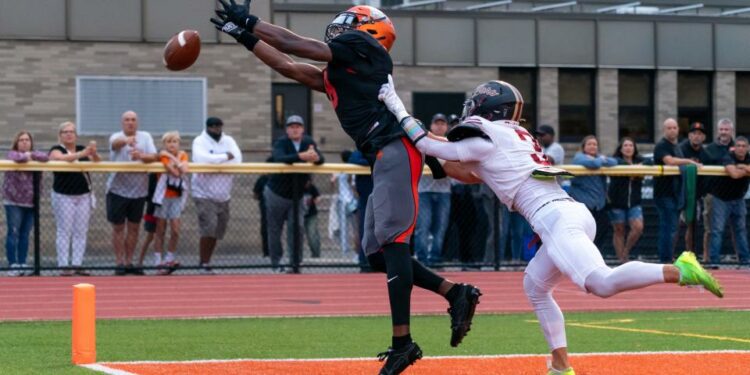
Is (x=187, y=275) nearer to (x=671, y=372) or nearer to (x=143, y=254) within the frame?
(x=143, y=254)

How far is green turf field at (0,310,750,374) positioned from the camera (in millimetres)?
9352

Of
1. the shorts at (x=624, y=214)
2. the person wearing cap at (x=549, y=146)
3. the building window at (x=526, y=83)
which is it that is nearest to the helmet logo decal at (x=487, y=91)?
the person wearing cap at (x=549, y=146)

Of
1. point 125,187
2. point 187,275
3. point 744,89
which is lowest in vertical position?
point 187,275

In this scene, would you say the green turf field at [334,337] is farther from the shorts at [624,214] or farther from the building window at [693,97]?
the building window at [693,97]

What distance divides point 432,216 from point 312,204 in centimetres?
169

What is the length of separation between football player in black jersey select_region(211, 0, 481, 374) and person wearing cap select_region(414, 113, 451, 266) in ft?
32.8

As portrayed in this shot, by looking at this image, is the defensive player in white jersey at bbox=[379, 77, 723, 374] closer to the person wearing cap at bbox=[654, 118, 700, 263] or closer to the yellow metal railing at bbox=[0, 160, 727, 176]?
the yellow metal railing at bbox=[0, 160, 727, 176]

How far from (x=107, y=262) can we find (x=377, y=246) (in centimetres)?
1016

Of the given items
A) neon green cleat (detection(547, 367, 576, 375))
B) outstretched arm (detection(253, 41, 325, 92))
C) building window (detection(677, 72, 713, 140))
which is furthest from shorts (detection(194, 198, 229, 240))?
building window (detection(677, 72, 713, 140))

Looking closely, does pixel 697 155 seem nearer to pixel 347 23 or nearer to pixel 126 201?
pixel 126 201

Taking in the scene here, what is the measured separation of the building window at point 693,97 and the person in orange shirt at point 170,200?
20.3 metres

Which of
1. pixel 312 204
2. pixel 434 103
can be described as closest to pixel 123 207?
pixel 312 204

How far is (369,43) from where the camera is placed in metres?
8.14

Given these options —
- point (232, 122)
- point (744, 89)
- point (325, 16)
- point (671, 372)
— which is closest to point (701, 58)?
point (744, 89)
